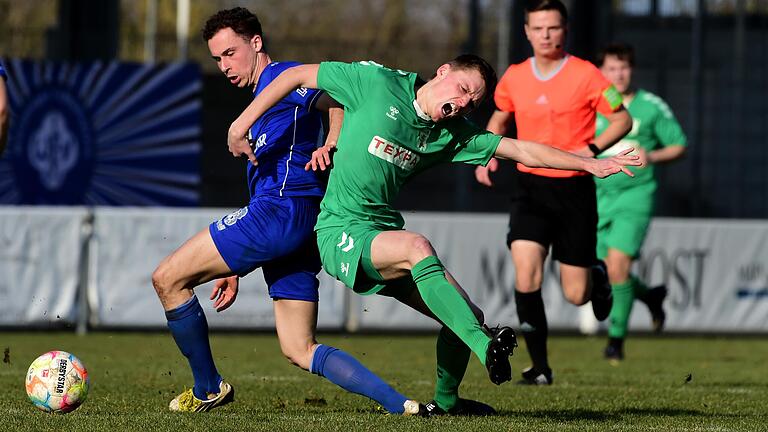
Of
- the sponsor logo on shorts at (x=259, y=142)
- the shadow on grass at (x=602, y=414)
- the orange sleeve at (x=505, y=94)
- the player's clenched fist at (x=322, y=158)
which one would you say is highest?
the orange sleeve at (x=505, y=94)

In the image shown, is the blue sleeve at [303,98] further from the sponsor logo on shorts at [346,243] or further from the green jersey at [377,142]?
the sponsor logo on shorts at [346,243]

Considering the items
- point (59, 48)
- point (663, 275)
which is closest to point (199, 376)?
point (663, 275)

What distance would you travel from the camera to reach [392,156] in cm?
616

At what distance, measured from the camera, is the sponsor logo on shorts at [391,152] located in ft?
20.1

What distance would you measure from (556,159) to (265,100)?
53.7 inches

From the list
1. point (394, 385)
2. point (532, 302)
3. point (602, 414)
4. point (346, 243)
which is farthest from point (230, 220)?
point (532, 302)

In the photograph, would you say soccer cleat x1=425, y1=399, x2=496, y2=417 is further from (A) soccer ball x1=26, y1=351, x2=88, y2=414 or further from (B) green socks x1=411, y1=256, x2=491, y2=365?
(A) soccer ball x1=26, y1=351, x2=88, y2=414

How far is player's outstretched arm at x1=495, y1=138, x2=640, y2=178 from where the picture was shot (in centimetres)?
598

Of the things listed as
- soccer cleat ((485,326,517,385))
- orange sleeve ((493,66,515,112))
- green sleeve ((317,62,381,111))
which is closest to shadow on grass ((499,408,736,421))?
soccer cleat ((485,326,517,385))

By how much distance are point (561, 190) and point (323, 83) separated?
9.59 feet

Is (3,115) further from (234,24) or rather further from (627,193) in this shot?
(627,193)

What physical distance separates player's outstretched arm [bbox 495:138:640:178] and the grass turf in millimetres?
1180

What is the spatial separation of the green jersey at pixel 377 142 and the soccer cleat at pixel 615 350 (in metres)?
5.13

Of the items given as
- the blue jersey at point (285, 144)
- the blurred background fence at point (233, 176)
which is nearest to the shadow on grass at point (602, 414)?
the blue jersey at point (285, 144)
